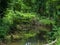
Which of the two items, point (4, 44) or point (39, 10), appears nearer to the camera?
point (4, 44)

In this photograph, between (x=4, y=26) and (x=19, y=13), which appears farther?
(x=19, y=13)

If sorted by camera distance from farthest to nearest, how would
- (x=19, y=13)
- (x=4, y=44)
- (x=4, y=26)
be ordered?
(x=19, y=13) < (x=4, y=26) < (x=4, y=44)

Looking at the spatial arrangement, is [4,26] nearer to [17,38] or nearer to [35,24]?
[17,38]

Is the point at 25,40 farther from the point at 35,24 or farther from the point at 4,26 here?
the point at 35,24

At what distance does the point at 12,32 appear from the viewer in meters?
18.9

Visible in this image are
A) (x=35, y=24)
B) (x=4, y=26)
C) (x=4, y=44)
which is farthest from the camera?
(x=35, y=24)

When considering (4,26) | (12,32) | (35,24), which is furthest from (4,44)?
(35,24)

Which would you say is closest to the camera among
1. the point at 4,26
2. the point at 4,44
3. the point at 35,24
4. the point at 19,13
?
the point at 4,44

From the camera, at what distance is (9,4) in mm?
19062

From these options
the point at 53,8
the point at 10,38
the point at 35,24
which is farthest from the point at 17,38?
the point at 35,24

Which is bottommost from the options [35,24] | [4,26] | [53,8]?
[35,24]

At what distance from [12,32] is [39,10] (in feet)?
25.4

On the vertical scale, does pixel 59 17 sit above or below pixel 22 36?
above

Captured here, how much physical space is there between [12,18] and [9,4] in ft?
6.59
